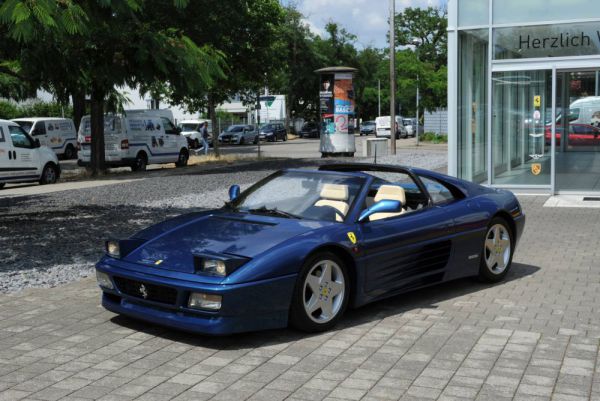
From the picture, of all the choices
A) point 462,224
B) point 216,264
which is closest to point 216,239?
point 216,264

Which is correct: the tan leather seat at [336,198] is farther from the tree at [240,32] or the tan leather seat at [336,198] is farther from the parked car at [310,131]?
the parked car at [310,131]

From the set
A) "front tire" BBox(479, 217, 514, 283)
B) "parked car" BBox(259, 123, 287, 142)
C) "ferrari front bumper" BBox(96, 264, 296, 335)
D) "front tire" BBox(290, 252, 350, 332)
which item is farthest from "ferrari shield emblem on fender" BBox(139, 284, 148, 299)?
"parked car" BBox(259, 123, 287, 142)

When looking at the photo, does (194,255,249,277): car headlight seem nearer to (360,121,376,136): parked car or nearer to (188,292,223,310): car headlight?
(188,292,223,310): car headlight

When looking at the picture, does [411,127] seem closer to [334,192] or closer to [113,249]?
[334,192]

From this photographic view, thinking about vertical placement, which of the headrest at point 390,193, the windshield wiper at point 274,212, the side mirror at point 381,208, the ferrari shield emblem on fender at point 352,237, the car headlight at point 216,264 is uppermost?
the headrest at point 390,193

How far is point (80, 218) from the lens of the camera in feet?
41.6

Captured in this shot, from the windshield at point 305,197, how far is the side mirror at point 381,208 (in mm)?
144

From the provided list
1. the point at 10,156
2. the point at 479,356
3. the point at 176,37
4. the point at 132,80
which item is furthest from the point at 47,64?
the point at 10,156

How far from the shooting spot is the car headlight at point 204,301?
17.4 ft

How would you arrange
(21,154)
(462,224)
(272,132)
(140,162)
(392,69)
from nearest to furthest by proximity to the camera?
1. (462,224)
2. (21,154)
3. (140,162)
4. (392,69)
5. (272,132)

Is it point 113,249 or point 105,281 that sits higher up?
point 113,249

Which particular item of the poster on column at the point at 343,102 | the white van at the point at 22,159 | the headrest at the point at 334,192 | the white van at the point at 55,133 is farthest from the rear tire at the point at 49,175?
the headrest at the point at 334,192

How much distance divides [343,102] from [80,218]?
19.9m

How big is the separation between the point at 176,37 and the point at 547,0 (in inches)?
337
